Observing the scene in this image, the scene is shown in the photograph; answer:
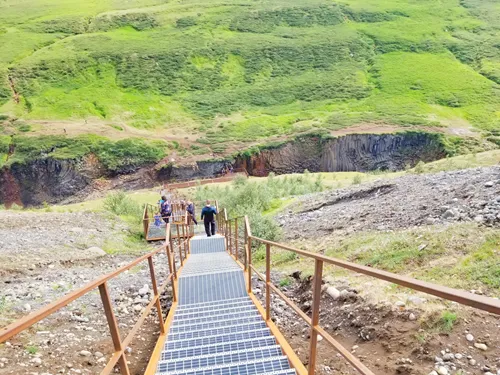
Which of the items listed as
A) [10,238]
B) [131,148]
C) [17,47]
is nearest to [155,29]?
[17,47]

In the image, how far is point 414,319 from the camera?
161 inches

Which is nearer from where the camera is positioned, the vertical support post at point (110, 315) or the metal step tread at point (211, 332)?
the vertical support post at point (110, 315)

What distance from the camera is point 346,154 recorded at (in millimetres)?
40938

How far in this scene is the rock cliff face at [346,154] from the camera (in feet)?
132

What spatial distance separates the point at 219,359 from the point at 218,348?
368 millimetres

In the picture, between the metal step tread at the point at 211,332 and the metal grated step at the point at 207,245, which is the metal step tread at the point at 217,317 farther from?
the metal grated step at the point at 207,245

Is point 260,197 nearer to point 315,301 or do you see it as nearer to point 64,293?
point 64,293

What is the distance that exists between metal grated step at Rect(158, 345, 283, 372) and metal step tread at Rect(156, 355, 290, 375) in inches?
5.0

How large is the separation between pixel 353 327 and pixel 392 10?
301 feet

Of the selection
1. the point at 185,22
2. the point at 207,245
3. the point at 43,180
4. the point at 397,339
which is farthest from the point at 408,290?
the point at 185,22

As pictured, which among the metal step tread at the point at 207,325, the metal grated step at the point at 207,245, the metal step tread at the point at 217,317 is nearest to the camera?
the metal step tread at the point at 207,325

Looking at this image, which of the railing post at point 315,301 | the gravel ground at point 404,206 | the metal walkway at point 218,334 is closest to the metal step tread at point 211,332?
the metal walkway at point 218,334

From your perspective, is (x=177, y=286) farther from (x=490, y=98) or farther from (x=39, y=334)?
(x=490, y=98)

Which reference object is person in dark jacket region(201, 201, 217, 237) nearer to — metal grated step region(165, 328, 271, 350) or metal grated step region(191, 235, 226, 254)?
metal grated step region(191, 235, 226, 254)
